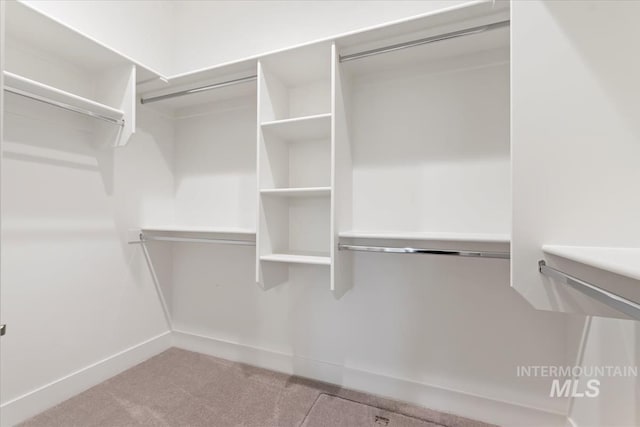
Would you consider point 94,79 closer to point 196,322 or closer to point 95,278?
point 95,278

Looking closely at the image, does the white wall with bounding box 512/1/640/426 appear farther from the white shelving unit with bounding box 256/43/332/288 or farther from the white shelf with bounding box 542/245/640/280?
the white shelving unit with bounding box 256/43/332/288

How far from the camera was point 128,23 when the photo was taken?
6.63ft

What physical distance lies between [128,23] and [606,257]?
2904 millimetres

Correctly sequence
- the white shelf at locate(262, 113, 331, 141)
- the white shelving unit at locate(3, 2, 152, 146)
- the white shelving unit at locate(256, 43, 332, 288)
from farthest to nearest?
1. the white shelving unit at locate(256, 43, 332, 288)
2. the white shelf at locate(262, 113, 331, 141)
3. the white shelving unit at locate(3, 2, 152, 146)

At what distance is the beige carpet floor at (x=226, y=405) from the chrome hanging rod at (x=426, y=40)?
1.98 meters

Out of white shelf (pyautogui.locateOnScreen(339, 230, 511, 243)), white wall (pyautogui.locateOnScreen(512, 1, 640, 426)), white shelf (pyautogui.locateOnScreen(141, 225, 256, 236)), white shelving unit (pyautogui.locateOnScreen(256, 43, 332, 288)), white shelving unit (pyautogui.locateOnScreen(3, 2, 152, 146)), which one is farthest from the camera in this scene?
white shelf (pyautogui.locateOnScreen(141, 225, 256, 236))

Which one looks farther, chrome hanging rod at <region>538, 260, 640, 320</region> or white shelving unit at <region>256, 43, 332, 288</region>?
white shelving unit at <region>256, 43, 332, 288</region>

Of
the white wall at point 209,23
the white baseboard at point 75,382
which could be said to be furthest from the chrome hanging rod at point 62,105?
the white baseboard at point 75,382

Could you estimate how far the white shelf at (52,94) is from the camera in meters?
1.25

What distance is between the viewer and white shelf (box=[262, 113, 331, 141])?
1.53 m

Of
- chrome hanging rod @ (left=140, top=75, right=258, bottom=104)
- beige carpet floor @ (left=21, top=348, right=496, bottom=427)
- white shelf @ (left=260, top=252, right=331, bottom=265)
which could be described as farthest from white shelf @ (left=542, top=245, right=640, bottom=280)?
chrome hanging rod @ (left=140, top=75, right=258, bottom=104)

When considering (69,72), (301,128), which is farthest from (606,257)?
(69,72)

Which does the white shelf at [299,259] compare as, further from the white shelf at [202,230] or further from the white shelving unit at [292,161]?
the white shelf at [202,230]

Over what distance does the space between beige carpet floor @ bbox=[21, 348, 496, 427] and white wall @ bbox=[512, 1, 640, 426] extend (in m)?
1.01
